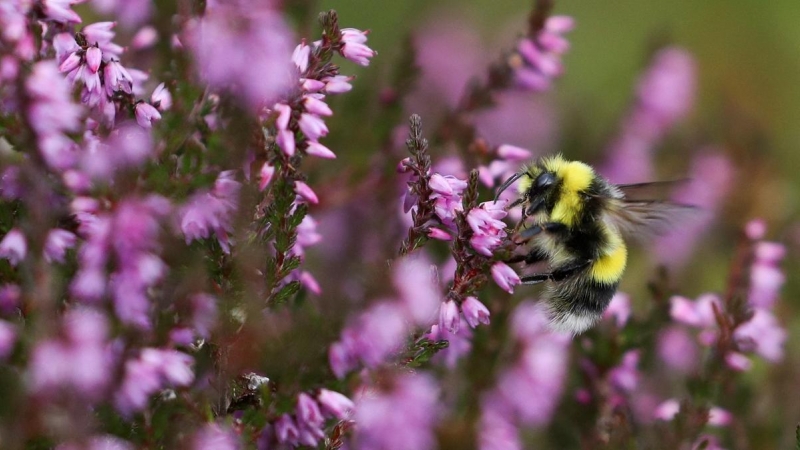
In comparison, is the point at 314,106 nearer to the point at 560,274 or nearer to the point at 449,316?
the point at 449,316

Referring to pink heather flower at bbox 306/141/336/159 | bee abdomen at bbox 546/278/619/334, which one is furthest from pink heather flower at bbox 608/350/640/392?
pink heather flower at bbox 306/141/336/159

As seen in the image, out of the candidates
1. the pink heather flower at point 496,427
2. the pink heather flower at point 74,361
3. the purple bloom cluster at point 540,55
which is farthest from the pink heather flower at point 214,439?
the purple bloom cluster at point 540,55

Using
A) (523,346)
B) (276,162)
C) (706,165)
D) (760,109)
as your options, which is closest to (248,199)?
(276,162)

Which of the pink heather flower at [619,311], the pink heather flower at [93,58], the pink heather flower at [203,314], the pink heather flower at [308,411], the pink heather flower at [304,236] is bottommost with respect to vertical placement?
the pink heather flower at [619,311]

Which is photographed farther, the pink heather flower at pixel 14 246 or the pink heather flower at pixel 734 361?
the pink heather flower at pixel 734 361

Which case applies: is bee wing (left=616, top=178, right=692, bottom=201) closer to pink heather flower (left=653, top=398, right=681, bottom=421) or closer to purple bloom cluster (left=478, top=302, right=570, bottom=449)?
purple bloom cluster (left=478, top=302, right=570, bottom=449)

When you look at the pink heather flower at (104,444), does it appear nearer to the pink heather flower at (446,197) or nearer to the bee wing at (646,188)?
the pink heather flower at (446,197)

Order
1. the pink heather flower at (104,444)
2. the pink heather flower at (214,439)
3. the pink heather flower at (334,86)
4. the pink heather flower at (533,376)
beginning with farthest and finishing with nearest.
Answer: the pink heather flower at (533,376) → the pink heather flower at (334,86) → the pink heather flower at (214,439) → the pink heather flower at (104,444)
